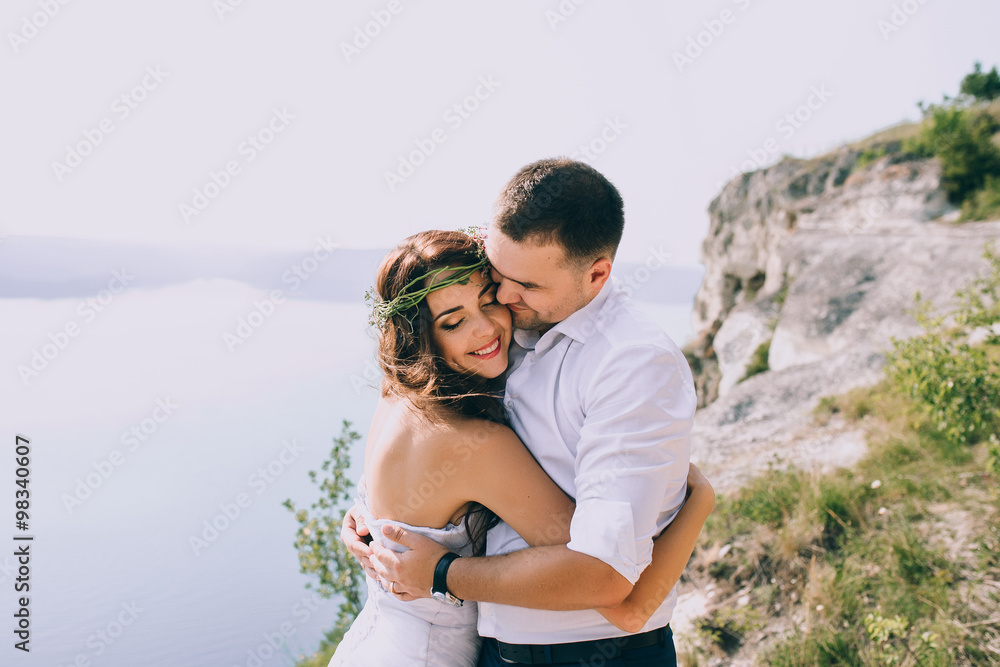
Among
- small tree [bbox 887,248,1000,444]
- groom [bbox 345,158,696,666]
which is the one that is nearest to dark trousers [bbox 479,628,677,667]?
groom [bbox 345,158,696,666]

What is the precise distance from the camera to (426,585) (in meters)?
2.12

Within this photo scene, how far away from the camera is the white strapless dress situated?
2.24 metres

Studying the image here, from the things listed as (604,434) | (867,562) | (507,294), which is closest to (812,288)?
(867,562)

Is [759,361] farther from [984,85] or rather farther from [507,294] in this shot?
[984,85]

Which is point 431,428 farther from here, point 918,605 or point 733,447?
point 733,447

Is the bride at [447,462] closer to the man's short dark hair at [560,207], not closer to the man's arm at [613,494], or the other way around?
the man's arm at [613,494]

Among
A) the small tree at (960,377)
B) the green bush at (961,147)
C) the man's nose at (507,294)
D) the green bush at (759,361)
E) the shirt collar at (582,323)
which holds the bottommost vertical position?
the green bush at (759,361)

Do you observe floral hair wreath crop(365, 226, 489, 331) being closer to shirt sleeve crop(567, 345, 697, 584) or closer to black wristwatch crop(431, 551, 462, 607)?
shirt sleeve crop(567, 345, 697, 584)

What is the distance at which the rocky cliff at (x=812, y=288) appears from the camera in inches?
335

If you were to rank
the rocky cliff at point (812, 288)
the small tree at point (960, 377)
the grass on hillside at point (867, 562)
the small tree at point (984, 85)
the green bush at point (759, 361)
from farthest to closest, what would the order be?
the small tree at point (984, 85)
the green bush at point (759, 361)
the rocky cliff at point (812, 288)
the small tree at point (960, 377)
the grass on hillside at point (867, 562)

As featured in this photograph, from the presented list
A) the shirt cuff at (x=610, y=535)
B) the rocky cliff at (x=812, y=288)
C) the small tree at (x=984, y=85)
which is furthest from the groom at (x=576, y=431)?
the small tree at (x=984, y=85)

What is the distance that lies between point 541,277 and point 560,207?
0.85ft

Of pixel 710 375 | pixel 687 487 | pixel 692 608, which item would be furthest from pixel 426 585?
pixel 710 375

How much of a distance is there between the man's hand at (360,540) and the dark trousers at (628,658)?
48 centimetres
